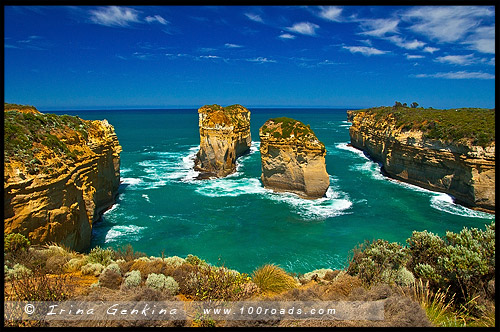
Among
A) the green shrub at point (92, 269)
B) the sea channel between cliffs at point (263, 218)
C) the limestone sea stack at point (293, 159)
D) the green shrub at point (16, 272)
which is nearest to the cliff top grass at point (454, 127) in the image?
the sea channel between cliffs at point (263, 218)

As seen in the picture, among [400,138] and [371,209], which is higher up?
[400,138]

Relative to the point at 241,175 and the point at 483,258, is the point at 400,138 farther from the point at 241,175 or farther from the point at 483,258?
the point at 483,258

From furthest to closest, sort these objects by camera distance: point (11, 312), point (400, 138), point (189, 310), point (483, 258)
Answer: point (400, 138)
point (483, 258)
point (189, 310)
point (11, 312)

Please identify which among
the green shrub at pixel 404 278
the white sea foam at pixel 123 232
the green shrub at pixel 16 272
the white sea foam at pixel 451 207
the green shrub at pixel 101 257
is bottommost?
the white sea foam at pixel 123 232

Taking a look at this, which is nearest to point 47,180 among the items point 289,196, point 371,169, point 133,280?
A: point 133,280

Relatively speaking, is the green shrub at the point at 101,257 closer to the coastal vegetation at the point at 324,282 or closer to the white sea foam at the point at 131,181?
the coastal vegetation at the point at 324,282

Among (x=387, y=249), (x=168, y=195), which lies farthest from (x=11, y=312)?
(x=168, y=195)
